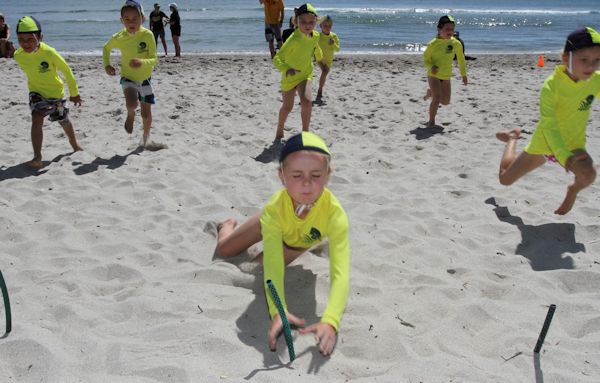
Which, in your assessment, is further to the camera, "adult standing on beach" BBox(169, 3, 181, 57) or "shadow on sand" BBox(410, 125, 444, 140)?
"adult standing on beach" BBox(169, 3, 181, 57)

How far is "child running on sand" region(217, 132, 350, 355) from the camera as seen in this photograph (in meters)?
2.72

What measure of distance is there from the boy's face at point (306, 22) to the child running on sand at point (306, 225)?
3893 millimetres

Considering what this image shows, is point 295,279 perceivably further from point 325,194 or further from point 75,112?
point 75,112

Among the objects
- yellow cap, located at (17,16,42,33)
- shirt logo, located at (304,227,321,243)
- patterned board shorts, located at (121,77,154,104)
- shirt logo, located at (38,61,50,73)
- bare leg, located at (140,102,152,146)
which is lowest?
shirt logo, located at (304,227,321,243)

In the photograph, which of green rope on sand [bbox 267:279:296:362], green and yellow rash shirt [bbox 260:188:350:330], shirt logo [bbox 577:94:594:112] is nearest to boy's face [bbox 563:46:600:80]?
shirt logo [bbox 577:94:594:112]

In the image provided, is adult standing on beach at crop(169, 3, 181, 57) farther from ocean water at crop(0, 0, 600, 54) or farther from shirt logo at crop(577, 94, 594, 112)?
shirt logo at crop(577, 94, 594, 112)

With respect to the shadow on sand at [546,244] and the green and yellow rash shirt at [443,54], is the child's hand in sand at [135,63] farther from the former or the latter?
the shadow on sand at [546,244]

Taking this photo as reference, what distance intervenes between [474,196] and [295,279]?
2.34 metres

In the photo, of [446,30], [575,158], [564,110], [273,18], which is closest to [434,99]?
[446,30]

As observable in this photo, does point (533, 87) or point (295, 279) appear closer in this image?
point (295, 279)

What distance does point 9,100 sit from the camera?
8.63 metres

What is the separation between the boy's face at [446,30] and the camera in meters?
7.68

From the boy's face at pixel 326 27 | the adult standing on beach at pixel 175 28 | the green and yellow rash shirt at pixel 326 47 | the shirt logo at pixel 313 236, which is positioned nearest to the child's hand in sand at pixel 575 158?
the shirt logo at pixel 313 236

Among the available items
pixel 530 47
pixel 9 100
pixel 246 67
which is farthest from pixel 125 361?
pixel 530 47
